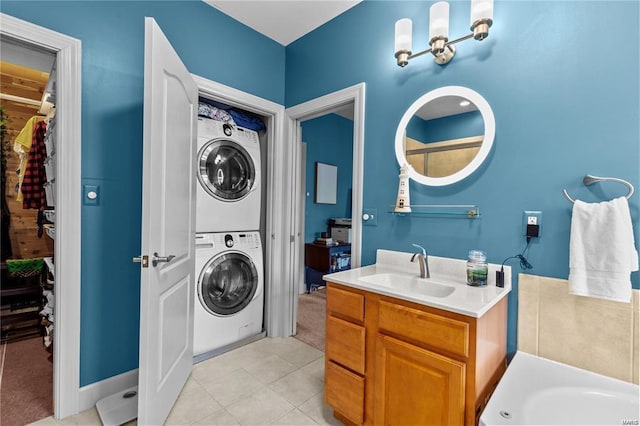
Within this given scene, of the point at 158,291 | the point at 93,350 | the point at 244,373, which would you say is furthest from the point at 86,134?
the point at 244,373

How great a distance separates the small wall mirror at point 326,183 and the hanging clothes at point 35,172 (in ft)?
9.27

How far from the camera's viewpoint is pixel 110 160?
1730mm

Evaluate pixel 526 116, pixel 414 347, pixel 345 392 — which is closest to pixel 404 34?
pixel 526 116

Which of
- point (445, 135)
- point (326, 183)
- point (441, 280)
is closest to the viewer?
point (441, 280)

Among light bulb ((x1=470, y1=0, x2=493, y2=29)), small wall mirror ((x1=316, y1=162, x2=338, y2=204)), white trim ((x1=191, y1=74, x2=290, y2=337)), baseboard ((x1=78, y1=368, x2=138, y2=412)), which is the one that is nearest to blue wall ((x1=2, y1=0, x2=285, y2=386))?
baseboard ((x1=78, y1=368, x2=138, y2=412))

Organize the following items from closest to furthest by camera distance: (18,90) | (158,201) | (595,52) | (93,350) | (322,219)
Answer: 1. (595,52)
2. (158,201)
3. (93,350)
4. (18,90)
5. (322,219)

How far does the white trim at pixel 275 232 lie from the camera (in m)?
2.59

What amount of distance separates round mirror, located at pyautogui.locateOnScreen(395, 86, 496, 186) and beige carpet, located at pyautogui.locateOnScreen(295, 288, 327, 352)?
5.64ft

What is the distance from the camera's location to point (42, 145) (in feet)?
6.50

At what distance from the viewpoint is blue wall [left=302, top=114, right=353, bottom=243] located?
405 centimetres

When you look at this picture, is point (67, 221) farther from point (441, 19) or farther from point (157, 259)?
point (441, 19)

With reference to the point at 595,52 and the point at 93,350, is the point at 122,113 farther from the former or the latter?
the point at 595,52

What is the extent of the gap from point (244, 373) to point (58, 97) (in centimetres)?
201

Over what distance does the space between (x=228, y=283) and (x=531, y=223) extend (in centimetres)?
212
